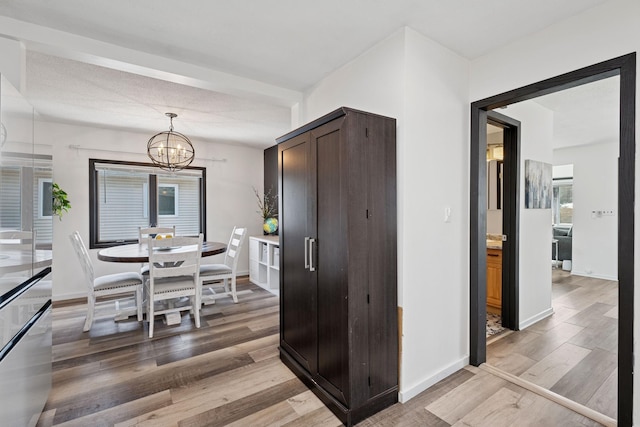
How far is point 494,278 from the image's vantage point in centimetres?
356

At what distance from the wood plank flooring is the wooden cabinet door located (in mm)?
1617

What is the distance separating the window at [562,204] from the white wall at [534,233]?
190 inches

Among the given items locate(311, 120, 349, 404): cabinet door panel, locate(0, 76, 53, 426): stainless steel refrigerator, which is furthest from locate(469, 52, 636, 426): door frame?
locate(0, 76, 53, 426): stainless steel refrigerator

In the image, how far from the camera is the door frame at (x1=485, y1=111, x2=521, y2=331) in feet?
10.1

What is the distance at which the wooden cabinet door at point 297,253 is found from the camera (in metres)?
2.24

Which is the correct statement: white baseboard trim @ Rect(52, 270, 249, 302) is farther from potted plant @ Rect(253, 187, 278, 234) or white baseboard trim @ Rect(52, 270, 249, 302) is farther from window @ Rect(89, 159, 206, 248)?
potted plant @ Rect(253, 187, 278, 234)

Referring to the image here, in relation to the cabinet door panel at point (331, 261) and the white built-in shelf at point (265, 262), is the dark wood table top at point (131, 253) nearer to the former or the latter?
the white built-in shelf at point (265, 262)

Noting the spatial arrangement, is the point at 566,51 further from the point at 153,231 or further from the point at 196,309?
the point at 153,231

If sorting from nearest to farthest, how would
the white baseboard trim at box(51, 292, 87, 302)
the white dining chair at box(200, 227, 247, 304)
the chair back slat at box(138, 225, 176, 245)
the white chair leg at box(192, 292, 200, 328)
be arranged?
the white chair leg at box(192, 292, 200, 328) → the white dining chair at box(200, 227, 247, 304) → the white baseboard trim at box(51, 292, 87, 302) → the chair back slat at box(138, 225, 176, 245)

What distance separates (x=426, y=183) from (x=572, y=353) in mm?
2167

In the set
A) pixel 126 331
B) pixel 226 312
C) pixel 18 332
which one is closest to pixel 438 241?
pixel 18 332

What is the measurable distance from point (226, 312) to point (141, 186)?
2.72m

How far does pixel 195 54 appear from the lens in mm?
2373

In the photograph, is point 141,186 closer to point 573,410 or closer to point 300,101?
point 300,101
